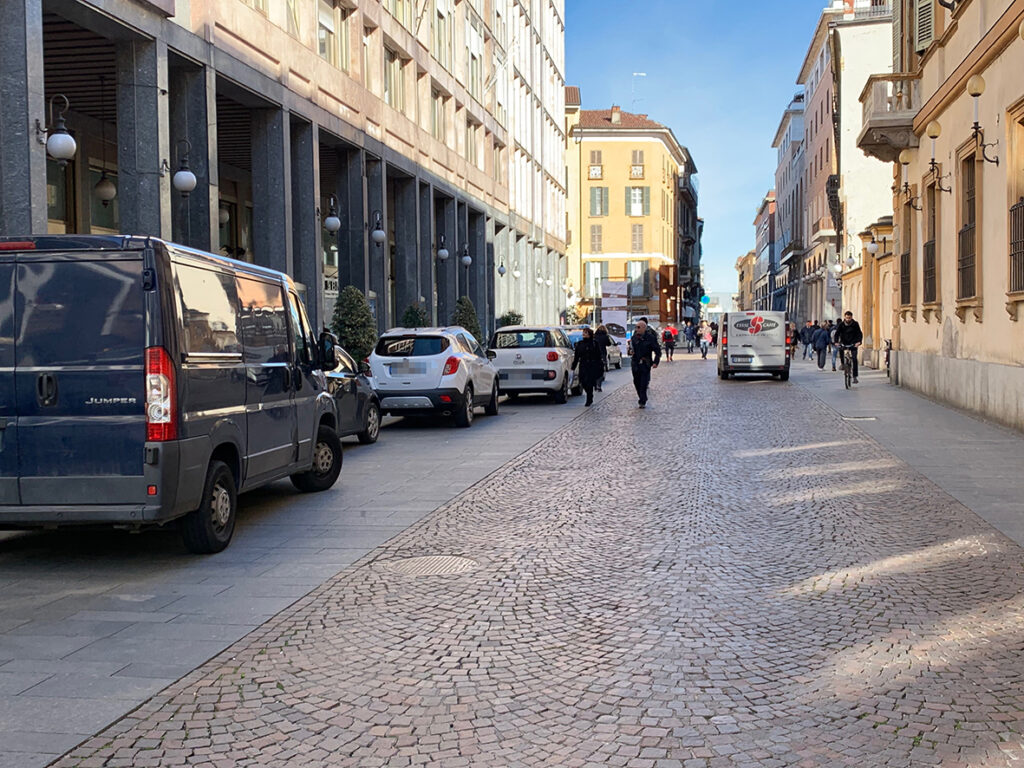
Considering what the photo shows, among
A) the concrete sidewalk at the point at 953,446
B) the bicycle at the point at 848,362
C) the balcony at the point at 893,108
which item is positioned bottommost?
the concrete sidewalk at the point at 953,446

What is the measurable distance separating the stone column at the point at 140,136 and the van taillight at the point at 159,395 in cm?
1073

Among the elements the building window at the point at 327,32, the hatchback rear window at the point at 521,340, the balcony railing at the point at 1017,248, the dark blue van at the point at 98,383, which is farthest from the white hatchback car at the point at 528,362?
the dark blue van at the point at 98,383

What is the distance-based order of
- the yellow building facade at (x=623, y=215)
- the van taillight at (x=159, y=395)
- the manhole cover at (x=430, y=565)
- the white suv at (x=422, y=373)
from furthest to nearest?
the yellow building facade at (x=623, y=215), the white suv at (x=422, y=373), the manhole cover at (x=430, y=565), the van taillight at (x=159, y=395)

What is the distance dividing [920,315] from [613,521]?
17.2 m

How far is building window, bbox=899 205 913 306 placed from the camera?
25.6 meters

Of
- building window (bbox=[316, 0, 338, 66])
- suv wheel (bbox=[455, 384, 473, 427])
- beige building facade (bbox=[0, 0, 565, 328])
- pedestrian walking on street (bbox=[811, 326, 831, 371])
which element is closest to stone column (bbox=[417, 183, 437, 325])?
beige building facade (bbox=[0, 0, 565, 328])

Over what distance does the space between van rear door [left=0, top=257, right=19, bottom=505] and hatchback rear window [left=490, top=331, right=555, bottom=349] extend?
1610 centimetres

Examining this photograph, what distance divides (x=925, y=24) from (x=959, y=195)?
15.8 feet

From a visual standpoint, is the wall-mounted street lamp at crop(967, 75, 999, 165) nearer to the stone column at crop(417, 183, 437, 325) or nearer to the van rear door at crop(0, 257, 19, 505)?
the van rear door at crop(0, 257, 19, 505)

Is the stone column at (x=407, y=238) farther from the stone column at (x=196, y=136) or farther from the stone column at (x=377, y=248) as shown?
the stone column at (x=196, y=136)

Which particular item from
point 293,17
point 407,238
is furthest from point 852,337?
point 293,17

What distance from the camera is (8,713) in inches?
172

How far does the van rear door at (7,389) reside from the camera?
6.95 metres

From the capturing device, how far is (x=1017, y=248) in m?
15.5
